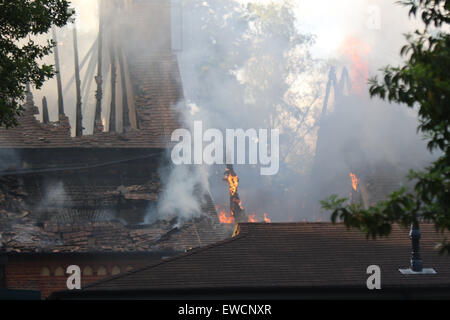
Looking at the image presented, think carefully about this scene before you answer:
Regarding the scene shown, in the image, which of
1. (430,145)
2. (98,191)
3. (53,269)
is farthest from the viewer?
(98,191)

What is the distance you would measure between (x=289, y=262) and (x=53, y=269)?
993 cm

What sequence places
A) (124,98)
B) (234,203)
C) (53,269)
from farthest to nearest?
(234,203) < (124,98) < (53,269)

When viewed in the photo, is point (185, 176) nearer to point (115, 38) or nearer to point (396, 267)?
point (115, 38)

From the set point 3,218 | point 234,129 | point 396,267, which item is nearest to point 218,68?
point 234,129

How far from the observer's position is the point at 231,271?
19.6 m

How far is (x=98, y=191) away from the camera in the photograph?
A: 3062 cm

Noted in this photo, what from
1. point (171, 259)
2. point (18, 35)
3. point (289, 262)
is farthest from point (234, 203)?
point (18, 35)

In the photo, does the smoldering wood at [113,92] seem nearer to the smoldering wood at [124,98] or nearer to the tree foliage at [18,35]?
the smoldering wood at [124,98]

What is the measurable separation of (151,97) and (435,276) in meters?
17.6

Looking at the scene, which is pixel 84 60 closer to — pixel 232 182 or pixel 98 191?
pixel 232 182

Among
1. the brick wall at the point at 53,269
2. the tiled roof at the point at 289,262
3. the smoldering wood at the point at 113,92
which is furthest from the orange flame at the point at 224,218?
the tiled roof at the point at 289,262

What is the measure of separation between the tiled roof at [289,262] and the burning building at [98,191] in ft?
23.7

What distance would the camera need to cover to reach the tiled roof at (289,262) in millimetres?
19172
